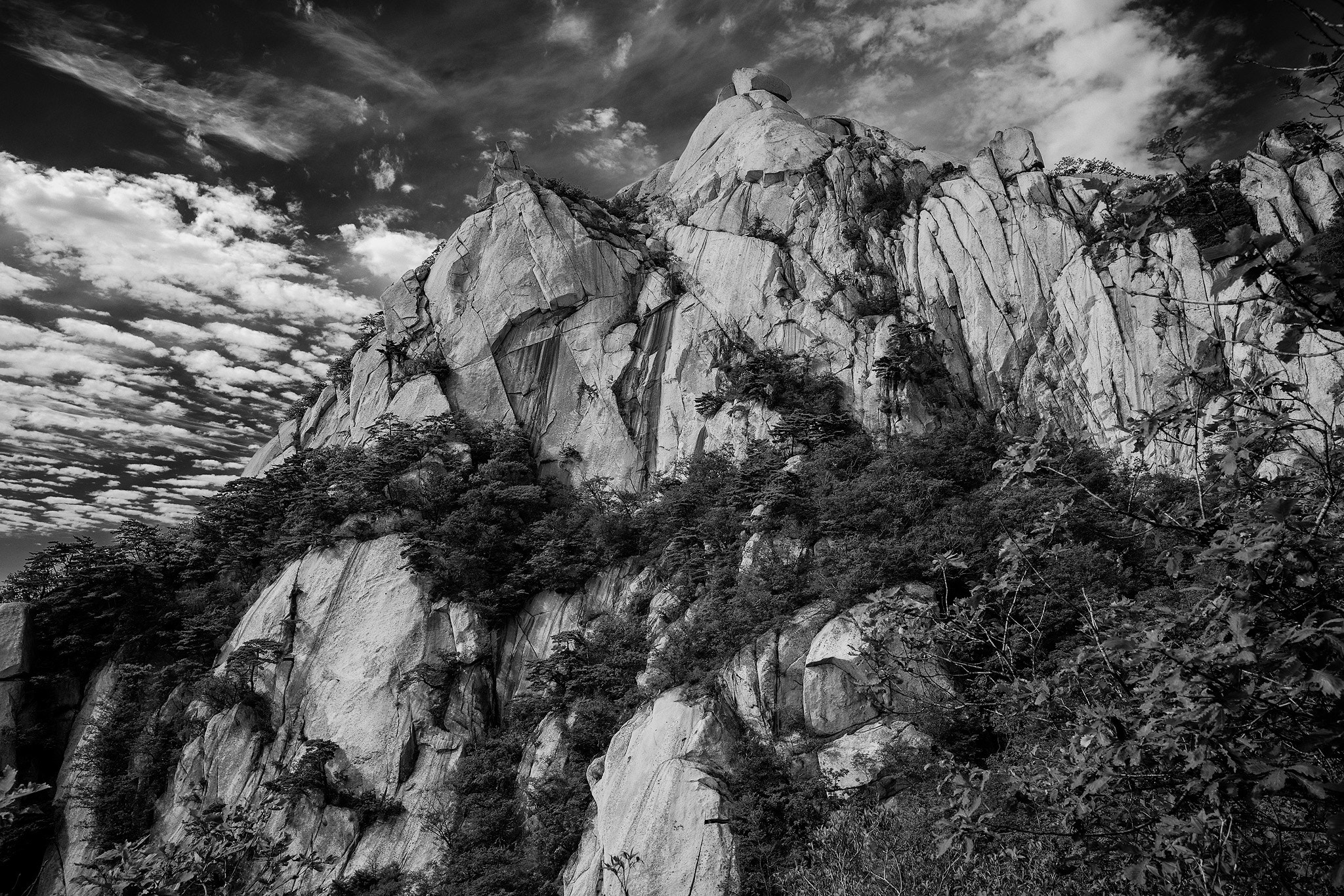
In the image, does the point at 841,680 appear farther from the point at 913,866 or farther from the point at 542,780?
the point at 542,780

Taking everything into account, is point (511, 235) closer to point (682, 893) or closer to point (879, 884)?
point (682, 893)

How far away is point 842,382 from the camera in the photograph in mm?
24578

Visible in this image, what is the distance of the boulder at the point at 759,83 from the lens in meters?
40.0

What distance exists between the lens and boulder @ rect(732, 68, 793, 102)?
131 feet

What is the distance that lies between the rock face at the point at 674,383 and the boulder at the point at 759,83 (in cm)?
504

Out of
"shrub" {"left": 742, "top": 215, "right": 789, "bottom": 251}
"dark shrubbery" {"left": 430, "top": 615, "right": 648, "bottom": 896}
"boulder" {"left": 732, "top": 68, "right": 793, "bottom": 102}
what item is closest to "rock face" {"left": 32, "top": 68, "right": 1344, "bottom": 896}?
"shrub" {"left": 742, "top": 215, "right": 789, "bottom": 251}

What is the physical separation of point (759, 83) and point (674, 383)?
935 inches

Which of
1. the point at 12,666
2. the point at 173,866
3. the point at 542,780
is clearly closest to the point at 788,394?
the point at 542,780

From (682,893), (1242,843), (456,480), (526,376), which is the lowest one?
(682,893)

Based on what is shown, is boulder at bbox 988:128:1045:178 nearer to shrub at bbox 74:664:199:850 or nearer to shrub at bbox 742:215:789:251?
shrub at bbox 742:215:789:251

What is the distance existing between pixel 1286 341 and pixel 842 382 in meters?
21.9

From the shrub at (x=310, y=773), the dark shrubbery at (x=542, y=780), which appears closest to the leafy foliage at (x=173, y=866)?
the dark shrubbery at (x=542, y=780)

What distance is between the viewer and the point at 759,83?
1571 inches

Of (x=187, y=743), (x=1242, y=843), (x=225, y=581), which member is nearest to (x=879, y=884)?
(x=1242, y=843)
